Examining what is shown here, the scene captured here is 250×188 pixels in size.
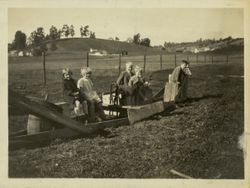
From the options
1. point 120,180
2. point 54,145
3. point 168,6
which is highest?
point 168,6

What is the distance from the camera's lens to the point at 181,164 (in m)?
2.02

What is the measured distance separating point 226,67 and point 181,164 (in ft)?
1.36

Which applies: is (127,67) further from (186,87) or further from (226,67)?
(226,67)

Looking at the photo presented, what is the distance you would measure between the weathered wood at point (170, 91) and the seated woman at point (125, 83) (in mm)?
145

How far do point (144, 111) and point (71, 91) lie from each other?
0.98 ft

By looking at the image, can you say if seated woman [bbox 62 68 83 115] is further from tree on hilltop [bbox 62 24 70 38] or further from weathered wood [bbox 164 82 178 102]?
weathered wood [bbox 164 82 178 102]

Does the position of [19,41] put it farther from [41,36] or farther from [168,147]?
[168,147]

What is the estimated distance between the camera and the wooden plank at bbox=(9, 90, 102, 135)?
2.00 metres

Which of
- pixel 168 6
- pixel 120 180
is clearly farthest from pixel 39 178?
pixel 168 6

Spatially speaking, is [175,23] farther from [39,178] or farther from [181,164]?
[39,178]

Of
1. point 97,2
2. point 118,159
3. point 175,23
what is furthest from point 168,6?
point 118,159

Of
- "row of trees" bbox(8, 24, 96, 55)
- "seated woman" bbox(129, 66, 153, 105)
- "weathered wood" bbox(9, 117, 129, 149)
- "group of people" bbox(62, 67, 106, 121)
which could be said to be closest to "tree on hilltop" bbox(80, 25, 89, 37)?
"row of trees" bbox(8, 24, 96, 55)

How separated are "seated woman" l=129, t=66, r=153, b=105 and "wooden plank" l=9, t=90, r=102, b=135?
0.81ft

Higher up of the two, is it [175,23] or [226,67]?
[175,23]
